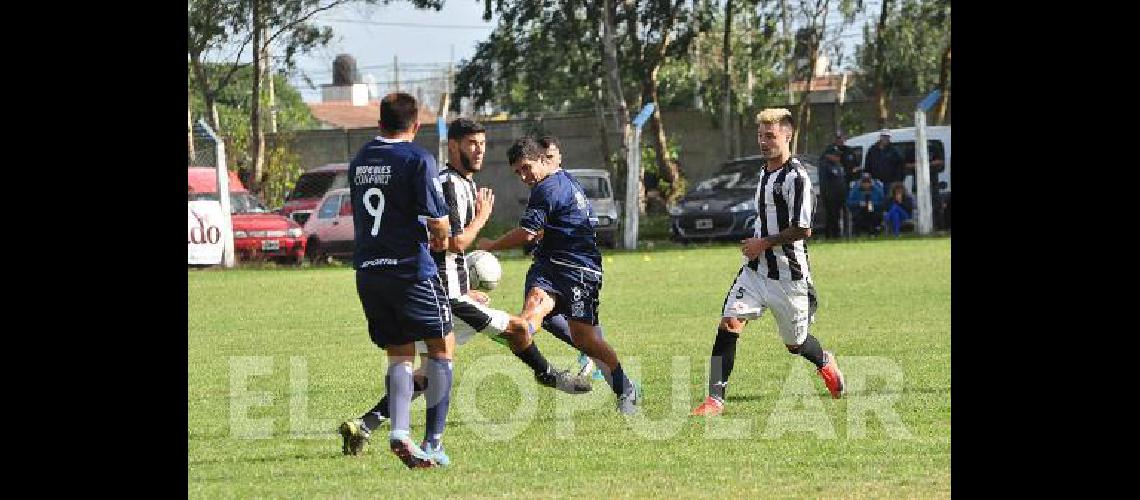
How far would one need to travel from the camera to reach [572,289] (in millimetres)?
10914

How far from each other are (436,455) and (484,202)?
1462mm

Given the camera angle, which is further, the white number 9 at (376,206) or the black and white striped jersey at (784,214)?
the black and white striped jersey at (784,214)

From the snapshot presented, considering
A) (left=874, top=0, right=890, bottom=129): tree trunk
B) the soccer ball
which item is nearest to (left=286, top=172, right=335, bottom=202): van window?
(left=874, top=0, right=890, bottom=129): tree trunk

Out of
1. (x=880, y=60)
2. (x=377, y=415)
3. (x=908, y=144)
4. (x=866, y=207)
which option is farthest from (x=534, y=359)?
(x=880, y=60)

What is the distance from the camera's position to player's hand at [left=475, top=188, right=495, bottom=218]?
9.40 metres

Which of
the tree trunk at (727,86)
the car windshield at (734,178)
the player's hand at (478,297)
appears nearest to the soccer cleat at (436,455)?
the player's hand at (478,297)

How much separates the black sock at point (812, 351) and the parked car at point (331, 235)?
2117cm

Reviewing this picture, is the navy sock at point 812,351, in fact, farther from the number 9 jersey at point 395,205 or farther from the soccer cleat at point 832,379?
the number 9 jersey at point 395,205

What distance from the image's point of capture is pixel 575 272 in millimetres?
10945

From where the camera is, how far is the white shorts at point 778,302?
10938 millimetres
